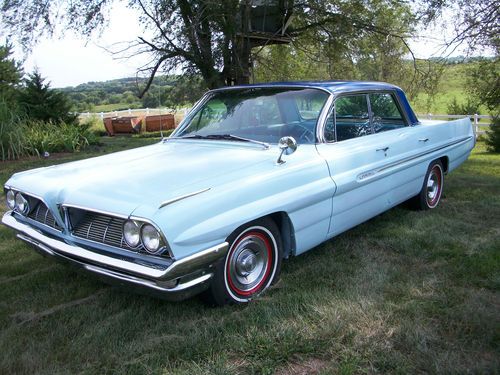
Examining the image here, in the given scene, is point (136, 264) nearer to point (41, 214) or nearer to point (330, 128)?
point (41, 214)

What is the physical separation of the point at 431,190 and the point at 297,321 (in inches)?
136

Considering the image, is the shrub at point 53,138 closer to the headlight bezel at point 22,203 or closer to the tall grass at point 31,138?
the tall grass at point 31,138

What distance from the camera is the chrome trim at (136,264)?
105 inches

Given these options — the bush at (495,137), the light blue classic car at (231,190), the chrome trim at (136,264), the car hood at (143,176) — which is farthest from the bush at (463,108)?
the chrome trim at (136,264)

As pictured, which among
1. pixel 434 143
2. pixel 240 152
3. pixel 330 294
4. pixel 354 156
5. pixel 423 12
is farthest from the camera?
pixel 423 12

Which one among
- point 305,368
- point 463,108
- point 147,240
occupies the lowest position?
point 463,108

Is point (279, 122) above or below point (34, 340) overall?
above

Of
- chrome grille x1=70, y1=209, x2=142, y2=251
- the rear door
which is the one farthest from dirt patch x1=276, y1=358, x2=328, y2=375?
the rear door

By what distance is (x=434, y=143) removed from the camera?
5.44 m

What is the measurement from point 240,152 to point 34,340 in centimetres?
197

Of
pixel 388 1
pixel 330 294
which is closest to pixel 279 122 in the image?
pixel 330 294

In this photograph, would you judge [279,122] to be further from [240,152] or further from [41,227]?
[41,227]

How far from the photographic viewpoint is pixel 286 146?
3508 mm

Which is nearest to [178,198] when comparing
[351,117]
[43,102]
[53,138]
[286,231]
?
[286,231]
